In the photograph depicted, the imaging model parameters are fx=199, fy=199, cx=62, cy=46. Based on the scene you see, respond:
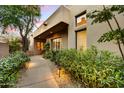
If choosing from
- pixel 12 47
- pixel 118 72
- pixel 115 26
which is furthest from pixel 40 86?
pixel 115 26

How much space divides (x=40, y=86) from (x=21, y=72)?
89 centimetres

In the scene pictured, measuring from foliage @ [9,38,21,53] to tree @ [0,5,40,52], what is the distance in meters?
0.16

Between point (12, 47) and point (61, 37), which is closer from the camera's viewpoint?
point (12, 47)

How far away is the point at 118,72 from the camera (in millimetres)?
3025

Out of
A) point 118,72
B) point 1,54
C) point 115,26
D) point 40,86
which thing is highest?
point 115,26

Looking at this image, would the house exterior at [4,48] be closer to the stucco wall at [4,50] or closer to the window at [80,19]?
the stucco wall at [4,50]

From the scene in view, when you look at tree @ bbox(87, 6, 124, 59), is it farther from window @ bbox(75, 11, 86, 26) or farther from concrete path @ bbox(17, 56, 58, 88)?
window @ bbox(75, 11, 86, 26)

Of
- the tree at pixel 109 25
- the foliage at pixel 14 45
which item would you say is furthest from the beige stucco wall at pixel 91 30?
the foliage at pixel 14 45

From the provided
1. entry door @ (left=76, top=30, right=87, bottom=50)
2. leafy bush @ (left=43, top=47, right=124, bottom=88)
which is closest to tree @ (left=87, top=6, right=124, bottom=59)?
leafy bush @ (left=43, top=47, right=124, bottom=88)

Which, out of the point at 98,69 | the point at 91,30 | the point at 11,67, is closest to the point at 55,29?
the point at 91,30

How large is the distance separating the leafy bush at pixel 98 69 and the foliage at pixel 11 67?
1.19 meters
